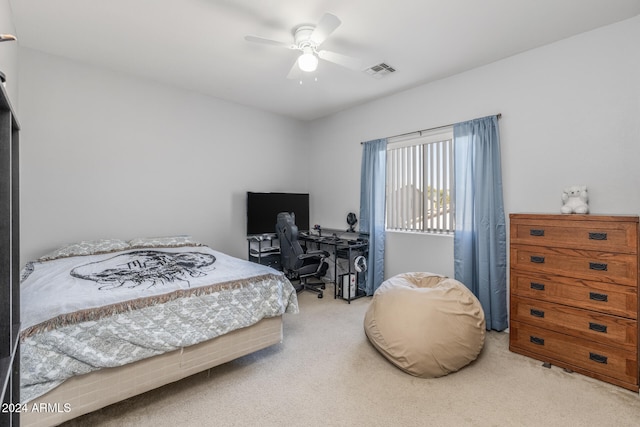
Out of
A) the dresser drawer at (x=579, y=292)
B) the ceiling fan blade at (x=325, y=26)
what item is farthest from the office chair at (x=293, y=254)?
the dresser drawer at (x=579, y=292)

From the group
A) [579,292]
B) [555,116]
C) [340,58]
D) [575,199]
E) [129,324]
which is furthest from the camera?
[555,116]

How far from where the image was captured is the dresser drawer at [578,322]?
205 centimetres

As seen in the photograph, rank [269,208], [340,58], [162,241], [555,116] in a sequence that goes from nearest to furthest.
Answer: [340,58] → [555,116] → [162,241] → [269,208]

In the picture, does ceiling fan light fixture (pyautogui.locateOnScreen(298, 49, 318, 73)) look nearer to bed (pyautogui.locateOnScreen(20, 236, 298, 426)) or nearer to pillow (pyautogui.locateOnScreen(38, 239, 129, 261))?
bed (pyautogui.locateOnScreen(20, 236, 298, 426))

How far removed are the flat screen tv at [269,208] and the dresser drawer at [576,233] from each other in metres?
3.09

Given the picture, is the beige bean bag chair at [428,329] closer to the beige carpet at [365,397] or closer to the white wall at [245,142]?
the beige carpet at [365,397]

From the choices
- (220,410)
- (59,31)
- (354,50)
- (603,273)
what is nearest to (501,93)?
(354,50)

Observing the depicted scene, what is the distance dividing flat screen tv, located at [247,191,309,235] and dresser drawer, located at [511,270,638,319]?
315 cm

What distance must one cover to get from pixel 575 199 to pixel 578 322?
96 centimetres

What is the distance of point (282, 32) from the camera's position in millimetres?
2619

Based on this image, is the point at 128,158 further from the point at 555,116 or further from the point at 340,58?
the point at 555,116

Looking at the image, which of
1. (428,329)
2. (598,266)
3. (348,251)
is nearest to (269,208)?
(348,251)

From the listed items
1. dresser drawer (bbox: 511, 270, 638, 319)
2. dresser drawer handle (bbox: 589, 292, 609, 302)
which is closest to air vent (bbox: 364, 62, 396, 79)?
dresser drawer (bbox: 511, 270, 638, 319)

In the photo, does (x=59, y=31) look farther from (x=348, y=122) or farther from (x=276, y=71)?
(x=348, y=122)
